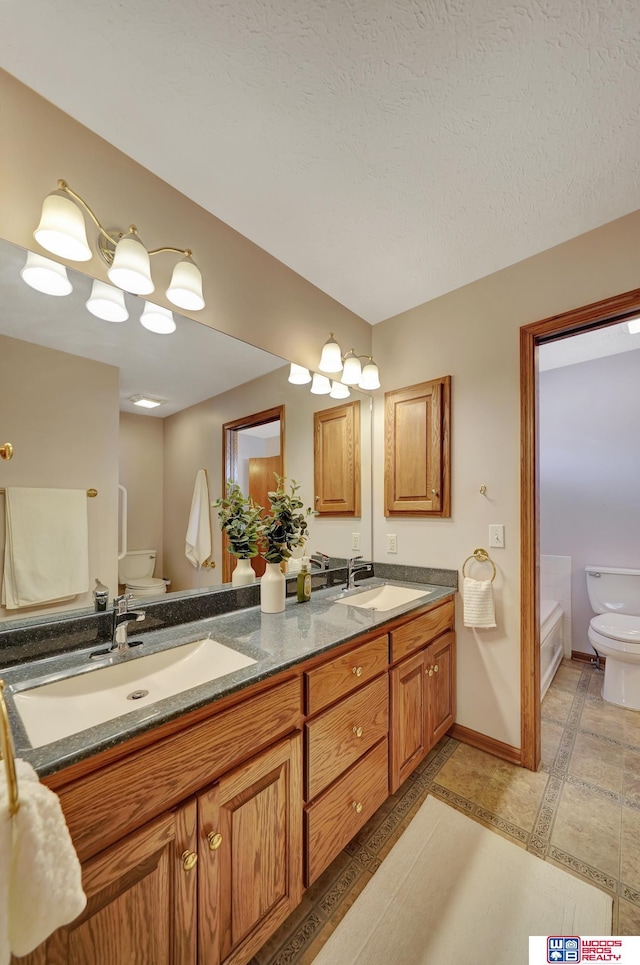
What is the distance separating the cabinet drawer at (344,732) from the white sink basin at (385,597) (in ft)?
1.57

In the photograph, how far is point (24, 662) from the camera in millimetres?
1014

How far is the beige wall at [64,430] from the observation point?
104cm

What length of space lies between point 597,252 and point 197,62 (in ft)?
5.45

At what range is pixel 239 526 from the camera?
5.05 ft

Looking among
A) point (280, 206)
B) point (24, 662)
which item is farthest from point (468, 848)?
point (280, 206)

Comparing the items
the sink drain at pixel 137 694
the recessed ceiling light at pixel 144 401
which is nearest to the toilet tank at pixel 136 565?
the sink drain at pixel 137 694

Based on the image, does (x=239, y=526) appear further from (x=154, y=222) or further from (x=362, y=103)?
(x=362, y=103)

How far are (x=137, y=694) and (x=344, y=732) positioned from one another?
673 mm

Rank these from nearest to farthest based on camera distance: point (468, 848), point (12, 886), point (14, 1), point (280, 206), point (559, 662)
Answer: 1. point (12, 886)
2. point (14, 1)
3. point (468, 848)
4. point (280, 206)
5. point (559, 662)

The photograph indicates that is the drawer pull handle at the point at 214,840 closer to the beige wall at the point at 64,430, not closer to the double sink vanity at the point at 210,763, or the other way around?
the double sink vanity at the point at 210,763

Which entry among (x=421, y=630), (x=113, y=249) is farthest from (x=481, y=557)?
(x=113, y=249)

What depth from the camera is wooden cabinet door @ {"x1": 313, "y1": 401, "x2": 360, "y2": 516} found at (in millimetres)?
2098

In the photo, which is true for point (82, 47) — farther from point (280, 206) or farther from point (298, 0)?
point (280, 206)

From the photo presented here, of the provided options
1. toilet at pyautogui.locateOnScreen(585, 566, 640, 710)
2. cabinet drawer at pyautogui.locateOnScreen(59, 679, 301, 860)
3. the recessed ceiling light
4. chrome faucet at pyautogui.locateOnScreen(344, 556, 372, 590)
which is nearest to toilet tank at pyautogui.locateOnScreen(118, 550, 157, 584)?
the recessed ceiling light
